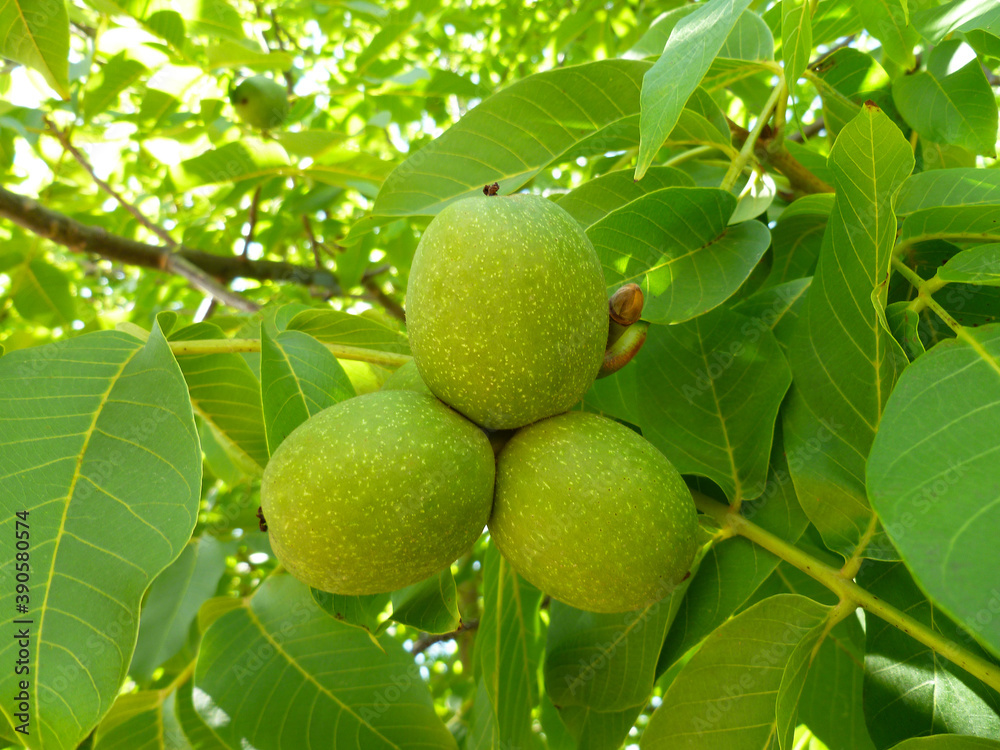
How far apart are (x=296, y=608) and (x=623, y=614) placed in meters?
0.69

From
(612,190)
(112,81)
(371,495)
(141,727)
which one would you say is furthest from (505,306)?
(112,81)

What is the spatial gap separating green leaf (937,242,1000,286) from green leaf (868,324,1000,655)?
3.4 inches

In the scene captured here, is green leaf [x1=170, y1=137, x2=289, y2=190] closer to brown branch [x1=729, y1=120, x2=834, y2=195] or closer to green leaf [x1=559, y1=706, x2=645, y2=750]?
brown branch [x1=729, y1=120, x2=834, y2=195]

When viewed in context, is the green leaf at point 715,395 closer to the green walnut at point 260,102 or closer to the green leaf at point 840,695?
the green leaf at point 840,695

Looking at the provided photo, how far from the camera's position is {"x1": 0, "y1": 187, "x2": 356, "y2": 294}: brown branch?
2.49 metres

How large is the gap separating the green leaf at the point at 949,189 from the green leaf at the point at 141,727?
1812mm

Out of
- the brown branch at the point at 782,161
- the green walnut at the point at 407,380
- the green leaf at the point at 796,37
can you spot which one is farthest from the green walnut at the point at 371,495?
the brown branch at the point at 782,161

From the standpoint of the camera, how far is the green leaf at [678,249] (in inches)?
48.4

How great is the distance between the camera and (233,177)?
2.31 m

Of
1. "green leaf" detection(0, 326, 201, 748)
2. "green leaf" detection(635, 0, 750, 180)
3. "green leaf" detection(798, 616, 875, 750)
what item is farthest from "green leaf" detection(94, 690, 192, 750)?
"green leaf" detection(635, 0, 750, 180)

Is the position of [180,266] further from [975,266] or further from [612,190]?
[975,266]

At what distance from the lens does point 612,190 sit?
4.75 ft

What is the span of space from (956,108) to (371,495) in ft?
4.53

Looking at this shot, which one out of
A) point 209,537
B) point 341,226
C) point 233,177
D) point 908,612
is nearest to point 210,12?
point 233,177
